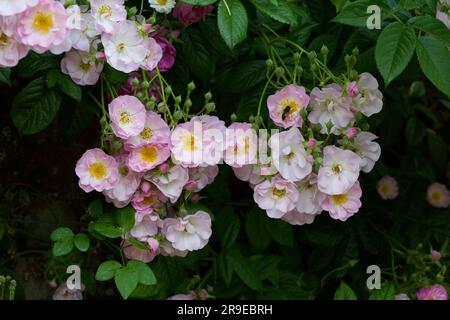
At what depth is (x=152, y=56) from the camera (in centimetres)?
129

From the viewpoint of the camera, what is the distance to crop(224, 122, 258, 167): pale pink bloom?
127 centimetres

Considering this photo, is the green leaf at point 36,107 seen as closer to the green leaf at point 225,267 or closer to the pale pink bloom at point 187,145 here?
the pale pink bloom at point 187,145

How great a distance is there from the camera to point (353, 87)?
1.30 metres

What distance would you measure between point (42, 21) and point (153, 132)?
27 cm

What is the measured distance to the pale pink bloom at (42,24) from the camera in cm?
110

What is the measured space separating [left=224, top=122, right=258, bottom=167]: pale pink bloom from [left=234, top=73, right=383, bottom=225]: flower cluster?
0.03 m

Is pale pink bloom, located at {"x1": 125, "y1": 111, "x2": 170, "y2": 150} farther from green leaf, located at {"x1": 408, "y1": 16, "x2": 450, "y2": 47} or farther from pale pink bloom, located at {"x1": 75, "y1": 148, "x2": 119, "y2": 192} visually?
green leaf, located at {"x1": 408, "y1": 16, "x2": 450, "y2": 47}

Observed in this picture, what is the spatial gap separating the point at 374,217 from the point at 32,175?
0.90m

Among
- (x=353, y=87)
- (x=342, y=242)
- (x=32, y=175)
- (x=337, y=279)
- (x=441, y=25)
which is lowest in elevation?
(x=337, y=279)

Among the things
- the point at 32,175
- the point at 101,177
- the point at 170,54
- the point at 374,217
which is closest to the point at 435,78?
the point at 170,54

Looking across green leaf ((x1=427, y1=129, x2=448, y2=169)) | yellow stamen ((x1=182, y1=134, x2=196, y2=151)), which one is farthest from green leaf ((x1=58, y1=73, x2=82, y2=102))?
green leaf ((x1=427, y1=129, x2=448, y2=169))

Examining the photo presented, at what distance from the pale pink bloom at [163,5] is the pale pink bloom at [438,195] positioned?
1049mm
